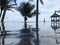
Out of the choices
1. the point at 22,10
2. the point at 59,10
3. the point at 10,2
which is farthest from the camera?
the point at 59,10

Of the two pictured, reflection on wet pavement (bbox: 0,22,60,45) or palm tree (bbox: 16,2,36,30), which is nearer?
reflection on wet pavement (bbox: 0,22,60,45)

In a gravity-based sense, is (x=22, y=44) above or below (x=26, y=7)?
below

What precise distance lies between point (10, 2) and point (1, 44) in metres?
26.8

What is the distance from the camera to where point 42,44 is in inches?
466

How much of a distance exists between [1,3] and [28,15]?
28.1 feet

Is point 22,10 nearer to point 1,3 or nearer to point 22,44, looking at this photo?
point 1,3

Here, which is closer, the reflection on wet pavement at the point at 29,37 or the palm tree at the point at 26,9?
the reflection on wet pavement at the point at 29,37

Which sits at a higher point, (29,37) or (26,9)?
(26,9)

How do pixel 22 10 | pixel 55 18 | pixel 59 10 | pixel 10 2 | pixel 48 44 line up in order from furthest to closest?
pixel 59 10 → pixel 55 18 → pixel 22 10 → pixel 10 2 → pixel 48 44

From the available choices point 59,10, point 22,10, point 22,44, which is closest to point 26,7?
point 22,10

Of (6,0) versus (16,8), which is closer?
(6,0)

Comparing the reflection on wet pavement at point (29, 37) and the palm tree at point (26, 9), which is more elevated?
the palm tree at point (26, 9)

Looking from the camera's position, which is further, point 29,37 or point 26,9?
point 26,9

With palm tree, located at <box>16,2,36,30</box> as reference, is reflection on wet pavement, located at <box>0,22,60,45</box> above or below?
below
